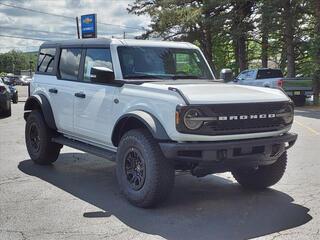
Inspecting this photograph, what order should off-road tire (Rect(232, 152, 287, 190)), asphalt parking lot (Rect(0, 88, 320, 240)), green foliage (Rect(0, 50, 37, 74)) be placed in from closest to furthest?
asphalt parking lot (Rect(0, 88, 320, 240)), off-road tire (Rect(232, 152, 287, 190)), green foliage (Rect(0, 50, 37, 74))

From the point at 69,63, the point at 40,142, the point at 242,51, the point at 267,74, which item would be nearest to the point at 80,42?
the point at 69,63

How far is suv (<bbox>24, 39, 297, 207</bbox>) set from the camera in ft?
17.7

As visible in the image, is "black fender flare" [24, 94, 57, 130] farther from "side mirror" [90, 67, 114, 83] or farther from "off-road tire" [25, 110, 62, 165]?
"side mirror" [90, 67, 114, 83]

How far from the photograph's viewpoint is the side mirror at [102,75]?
20.5ft

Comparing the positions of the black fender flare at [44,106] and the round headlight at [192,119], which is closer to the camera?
the round headlight at [192,119]

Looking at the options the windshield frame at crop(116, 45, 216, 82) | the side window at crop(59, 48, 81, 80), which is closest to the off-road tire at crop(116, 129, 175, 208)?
the windshield frame at crop(116, 45, 216, 82)

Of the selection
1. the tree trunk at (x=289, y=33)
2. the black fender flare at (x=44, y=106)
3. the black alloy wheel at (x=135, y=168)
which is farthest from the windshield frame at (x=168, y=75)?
the tree trunk at (x=289, y=33)

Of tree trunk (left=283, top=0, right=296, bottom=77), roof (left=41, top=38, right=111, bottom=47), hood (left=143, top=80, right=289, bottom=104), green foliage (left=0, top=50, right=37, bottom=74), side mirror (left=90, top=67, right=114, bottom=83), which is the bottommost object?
green foliage (left=0, top=50, right=37, bottom=74)

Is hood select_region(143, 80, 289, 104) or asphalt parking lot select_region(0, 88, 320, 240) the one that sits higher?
hood select_region(143, 80, 289, 104)

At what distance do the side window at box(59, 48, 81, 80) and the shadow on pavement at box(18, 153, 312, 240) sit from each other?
4.84ft

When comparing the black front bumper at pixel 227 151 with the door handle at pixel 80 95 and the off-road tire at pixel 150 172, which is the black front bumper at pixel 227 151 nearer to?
the off-road tire at pixel 150 172

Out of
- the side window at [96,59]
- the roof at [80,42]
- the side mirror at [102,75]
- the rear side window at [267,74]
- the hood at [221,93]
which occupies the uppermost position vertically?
the roof at [80,42]

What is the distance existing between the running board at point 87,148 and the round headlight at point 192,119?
4.71ft

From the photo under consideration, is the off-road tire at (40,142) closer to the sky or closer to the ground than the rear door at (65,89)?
closer to the ground
